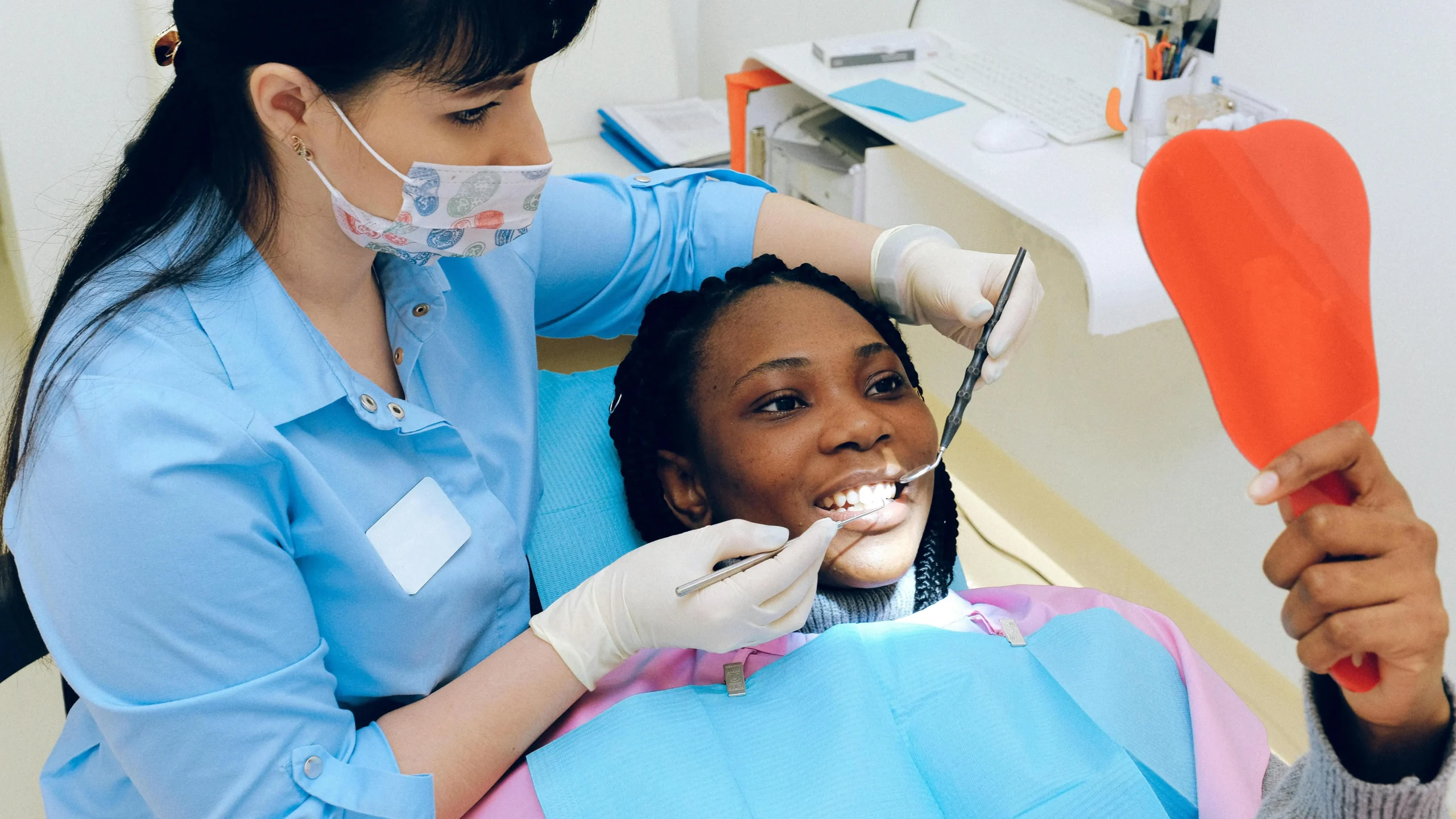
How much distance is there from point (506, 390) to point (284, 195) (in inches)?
14.8

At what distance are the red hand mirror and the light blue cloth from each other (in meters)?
0.42

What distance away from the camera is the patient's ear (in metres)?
1.45

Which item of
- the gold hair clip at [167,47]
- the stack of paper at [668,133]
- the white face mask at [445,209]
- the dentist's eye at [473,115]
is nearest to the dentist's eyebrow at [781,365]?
the white face mask at [445,209]

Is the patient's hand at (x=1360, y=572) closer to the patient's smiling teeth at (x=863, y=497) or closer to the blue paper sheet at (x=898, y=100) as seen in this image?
the patient's smiling teeth at (x=863, y=497)

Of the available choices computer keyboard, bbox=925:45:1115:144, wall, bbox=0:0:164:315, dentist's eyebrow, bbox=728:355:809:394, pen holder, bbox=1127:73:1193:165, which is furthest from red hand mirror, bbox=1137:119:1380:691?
wall, bbox=0:0:164:315

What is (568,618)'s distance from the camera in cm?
119

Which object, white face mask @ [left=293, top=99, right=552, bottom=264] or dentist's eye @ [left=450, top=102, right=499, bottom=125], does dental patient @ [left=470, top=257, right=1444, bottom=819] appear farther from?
dentist's eye @ [left=450, top=102, right=499, bottom=125]

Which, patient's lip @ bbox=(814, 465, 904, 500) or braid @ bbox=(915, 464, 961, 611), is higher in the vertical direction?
patient's lip @ bbox=(814, 465, 904, 500)

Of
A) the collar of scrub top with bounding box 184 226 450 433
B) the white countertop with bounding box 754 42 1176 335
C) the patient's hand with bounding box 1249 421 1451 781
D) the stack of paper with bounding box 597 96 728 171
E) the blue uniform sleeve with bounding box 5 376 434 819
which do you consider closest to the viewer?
the patient's hand with bounding box 1249 421 1451 781

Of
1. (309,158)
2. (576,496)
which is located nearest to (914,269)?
(576,496)

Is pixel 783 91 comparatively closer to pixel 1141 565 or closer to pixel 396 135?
pixel 1141 565

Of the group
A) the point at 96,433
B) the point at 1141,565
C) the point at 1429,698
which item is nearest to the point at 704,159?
the point at 1141,565

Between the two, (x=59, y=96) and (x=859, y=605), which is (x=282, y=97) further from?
(x=59, y=96)

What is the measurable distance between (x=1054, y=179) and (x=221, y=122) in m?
1.46
